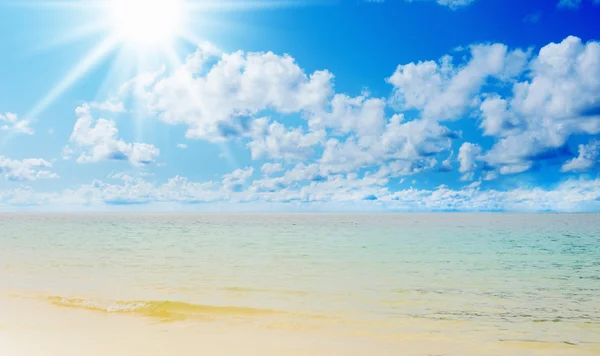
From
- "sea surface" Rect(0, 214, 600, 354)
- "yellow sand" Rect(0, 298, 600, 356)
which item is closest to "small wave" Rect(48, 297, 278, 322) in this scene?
"sea surface" Rect(0, 214, 600, 354)

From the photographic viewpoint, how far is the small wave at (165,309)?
1530 centimetres

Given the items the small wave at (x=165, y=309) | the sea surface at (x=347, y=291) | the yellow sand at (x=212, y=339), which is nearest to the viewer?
the yellow sand at (x=212, y=339)

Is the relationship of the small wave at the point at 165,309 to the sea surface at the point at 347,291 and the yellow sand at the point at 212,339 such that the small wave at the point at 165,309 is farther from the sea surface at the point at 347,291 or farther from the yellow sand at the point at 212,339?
→ the yellow sand at the point at 212,339

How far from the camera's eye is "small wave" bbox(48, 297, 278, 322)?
603 inches

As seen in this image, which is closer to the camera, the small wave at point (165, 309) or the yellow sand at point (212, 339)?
the yellow sand at point (212, 339)

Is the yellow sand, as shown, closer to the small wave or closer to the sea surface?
the small wave

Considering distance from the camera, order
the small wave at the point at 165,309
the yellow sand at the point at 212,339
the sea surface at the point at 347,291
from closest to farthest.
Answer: the yellow sand at the point at 212,339 < the sea surface at the point at 347,291 < the small wave at the point at 165,309

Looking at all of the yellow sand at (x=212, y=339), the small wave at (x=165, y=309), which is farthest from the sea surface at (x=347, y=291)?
the yellow sand at (x=212, y=339)

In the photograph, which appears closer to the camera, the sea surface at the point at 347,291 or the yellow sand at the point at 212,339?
the yellow sand at the point at 212,339

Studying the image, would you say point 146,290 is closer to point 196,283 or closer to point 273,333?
point 196,283

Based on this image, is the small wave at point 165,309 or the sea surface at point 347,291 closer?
the sea surface at point 347,291

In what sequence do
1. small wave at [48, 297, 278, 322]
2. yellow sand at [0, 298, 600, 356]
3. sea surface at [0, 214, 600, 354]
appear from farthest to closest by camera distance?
small wave at [48, 297, 278, 322], sea surface at [0, 214, 600, 354], yellow sand at [0, 298, 600, 356]

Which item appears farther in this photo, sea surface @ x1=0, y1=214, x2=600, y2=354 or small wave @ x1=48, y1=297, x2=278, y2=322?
small wave @ x1=48, y1=297, x2=278, y2=322

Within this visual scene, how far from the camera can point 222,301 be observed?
684 inches
